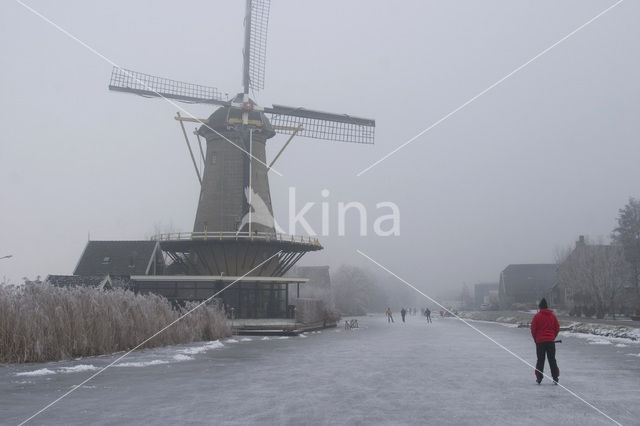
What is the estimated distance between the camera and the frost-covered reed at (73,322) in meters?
14.0

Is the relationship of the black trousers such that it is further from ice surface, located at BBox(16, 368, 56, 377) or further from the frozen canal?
ice surface, located at BBox(16, 368, 56, 377)

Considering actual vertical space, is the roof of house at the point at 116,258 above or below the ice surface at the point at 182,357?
above

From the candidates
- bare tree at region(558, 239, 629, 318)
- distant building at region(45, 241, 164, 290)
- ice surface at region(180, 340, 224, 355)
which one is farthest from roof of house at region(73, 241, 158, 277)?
bare tree at region(558, 239, 629, 318)

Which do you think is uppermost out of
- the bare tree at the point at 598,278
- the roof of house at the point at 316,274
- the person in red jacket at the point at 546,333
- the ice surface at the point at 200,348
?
the roof of house at the point at 316,274

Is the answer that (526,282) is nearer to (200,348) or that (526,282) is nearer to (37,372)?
(200,348)

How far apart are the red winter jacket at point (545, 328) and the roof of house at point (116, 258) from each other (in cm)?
3039

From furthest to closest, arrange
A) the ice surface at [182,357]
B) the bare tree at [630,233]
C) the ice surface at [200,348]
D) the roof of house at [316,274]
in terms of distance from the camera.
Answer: the roof of house at [316,274], the bare tree at [630,233], the ice surface at [200,348], the ice surface at [182,357]

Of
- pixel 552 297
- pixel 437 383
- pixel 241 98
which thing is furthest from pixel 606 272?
pixel 437 383

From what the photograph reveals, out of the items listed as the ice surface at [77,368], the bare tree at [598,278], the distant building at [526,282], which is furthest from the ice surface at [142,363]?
the distant building at [526,282]

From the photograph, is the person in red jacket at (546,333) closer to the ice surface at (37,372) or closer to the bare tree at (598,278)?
the ice surface at (37,372)

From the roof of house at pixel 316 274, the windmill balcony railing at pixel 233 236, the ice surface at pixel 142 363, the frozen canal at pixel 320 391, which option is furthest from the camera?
the roof of house at pixel 316 274

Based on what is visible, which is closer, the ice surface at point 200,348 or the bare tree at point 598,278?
the ice surface at point 200,348

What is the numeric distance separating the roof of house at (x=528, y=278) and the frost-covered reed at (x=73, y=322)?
275 feet

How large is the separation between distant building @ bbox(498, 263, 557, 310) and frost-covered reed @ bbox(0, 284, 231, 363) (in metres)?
81.0
